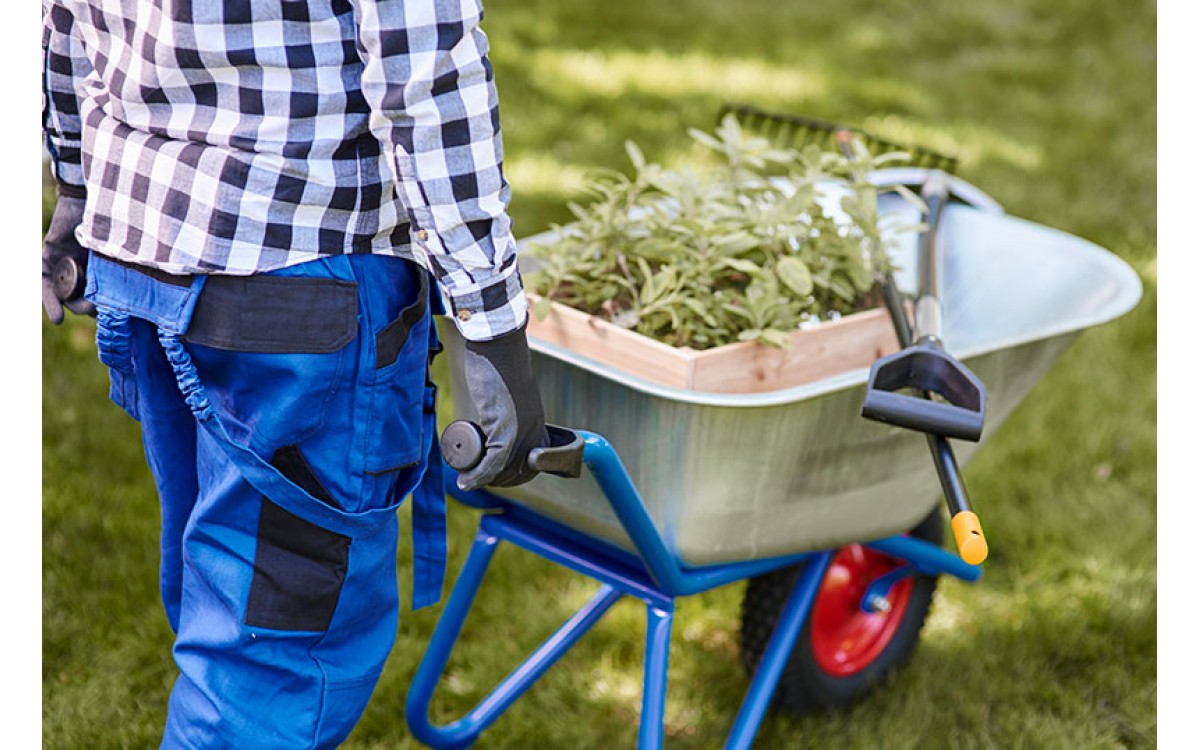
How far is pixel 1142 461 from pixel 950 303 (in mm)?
1247

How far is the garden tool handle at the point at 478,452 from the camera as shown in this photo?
1.51 metres

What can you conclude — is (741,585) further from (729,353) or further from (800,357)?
(729,353)

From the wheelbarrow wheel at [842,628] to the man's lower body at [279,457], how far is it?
2.79 ft

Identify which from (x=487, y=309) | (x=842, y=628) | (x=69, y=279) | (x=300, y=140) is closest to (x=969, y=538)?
(x=487, y=309)

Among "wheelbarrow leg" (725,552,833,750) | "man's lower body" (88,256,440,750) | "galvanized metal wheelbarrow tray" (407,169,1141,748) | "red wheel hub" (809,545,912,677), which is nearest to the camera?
"man's lower body" (88,256,440,750)

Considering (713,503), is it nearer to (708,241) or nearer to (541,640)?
(708,241)

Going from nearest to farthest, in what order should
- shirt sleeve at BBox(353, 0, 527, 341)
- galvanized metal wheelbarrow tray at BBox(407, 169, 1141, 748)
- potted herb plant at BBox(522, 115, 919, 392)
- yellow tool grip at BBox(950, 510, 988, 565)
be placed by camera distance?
shirt sleeve at BBox(353, 0, 527, 341), yellow tool grip at BBox(950, 510, 988, 565), galvanized metal wheelbarrow tray at BBox(407, 169, 1141, 748), potted herb plant at BBox(522, 115, 919, 392)

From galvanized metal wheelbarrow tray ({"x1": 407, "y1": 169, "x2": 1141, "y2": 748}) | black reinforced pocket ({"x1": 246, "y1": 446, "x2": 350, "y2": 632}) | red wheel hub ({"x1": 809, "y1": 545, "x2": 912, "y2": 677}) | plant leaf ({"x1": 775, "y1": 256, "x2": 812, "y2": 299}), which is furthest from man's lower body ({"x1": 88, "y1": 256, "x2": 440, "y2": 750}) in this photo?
red wheel hub ({"x1": 809, "y1": 545, "x2": 912, "y2": 677})

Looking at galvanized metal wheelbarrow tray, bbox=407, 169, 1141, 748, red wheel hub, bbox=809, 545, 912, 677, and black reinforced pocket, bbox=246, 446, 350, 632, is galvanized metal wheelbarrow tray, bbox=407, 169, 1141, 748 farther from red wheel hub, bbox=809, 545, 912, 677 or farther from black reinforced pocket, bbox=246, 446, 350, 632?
black reinforced pocket, bbox=246, 446, 350, 632

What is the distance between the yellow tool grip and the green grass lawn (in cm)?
93

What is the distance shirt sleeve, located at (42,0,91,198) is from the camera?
1670 mm

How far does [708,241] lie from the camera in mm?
1978

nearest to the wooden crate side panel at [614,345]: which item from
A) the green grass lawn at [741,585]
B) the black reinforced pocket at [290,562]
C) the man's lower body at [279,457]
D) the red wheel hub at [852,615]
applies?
the man's lower body at [279,457]

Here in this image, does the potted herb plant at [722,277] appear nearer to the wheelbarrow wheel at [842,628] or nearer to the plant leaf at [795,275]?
the plant leaf at [795,275]
